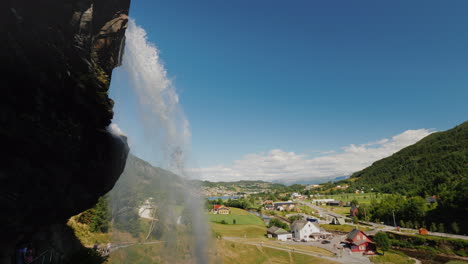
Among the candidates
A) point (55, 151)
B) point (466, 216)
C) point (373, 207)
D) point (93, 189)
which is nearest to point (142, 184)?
→ point (93, 189)

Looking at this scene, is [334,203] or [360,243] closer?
[360,243]

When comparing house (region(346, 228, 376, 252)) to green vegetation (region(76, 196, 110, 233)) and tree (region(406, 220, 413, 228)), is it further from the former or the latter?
green vegetation (region(76, 196, 110, 233))

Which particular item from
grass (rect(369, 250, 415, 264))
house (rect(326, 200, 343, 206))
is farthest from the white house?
house (rect(326, 200, 343, 206))

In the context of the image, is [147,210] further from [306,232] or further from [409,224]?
[409,224]

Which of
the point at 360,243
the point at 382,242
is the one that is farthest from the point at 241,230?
the point at 382,242

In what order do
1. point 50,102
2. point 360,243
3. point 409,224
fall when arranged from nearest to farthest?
point 50,102 → point 360,243 → point 409,224

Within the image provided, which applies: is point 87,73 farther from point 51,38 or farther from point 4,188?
point 4,188

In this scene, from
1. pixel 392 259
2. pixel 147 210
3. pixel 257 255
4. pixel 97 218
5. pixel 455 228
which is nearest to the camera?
pixel 97 218

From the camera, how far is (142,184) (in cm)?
4731

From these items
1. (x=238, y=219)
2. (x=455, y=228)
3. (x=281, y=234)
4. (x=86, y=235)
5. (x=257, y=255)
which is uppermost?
(x=86, y=235)

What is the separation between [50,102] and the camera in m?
10.3

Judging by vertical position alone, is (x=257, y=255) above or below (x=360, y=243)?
below

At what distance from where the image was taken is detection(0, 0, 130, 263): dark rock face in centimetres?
862

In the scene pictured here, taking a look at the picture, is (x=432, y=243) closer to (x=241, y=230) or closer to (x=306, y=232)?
(x=306, y=232)
